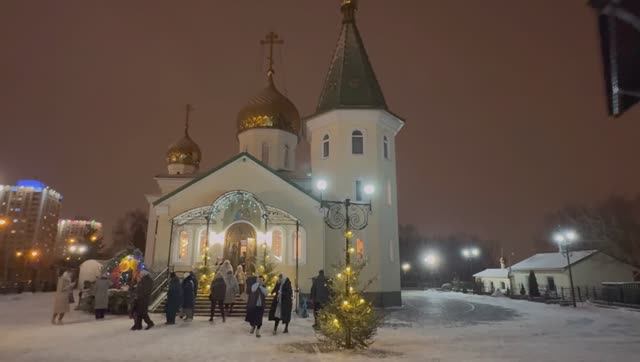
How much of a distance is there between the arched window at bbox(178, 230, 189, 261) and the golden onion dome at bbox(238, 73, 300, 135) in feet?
35.7

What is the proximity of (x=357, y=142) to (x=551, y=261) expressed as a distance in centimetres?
2814

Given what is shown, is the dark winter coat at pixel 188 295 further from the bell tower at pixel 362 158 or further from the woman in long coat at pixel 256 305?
the bell tower at pixel 362 158

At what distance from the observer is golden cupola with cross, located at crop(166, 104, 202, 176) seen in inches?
1471

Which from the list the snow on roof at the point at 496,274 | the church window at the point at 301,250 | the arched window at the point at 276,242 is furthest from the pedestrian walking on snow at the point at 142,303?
the snow on roof at the point at 496,274

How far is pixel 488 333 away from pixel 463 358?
479 cm

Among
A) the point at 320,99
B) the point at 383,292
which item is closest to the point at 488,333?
the point at 383,292

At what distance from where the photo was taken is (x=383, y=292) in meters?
23.6

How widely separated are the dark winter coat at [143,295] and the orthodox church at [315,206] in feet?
23.5

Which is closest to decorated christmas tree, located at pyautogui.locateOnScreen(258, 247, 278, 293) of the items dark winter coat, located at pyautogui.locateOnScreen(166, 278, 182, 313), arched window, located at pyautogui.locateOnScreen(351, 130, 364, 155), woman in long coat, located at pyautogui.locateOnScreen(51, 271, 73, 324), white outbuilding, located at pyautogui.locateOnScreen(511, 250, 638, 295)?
dark winter coat, located at pyautogui.locateOnScreen(166, 278, 182, 313)

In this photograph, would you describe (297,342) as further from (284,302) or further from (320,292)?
(320,292)

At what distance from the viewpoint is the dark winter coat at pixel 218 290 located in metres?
15.3

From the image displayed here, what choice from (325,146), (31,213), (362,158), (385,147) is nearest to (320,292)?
(362,158)

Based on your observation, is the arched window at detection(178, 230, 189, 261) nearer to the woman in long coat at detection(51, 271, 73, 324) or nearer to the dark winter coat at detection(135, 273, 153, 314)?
the woman in long coat at detection(51, 271, 73, 324)

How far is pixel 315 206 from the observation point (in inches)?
927
